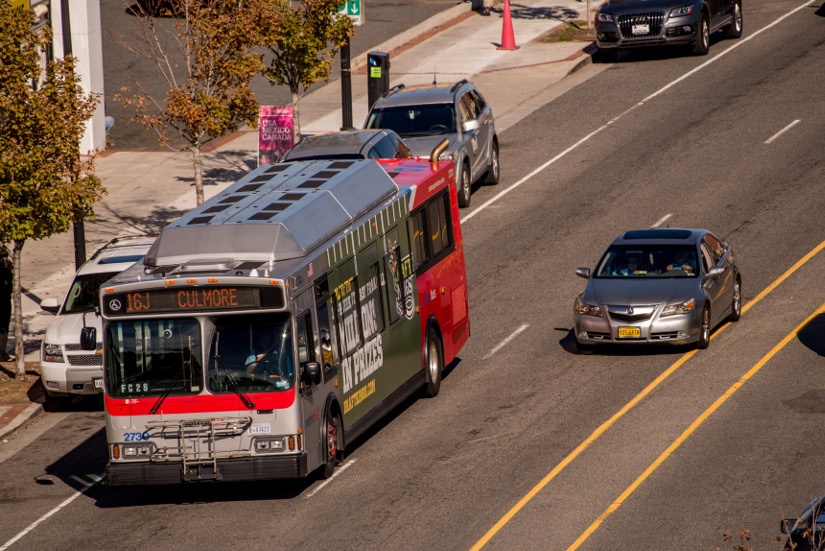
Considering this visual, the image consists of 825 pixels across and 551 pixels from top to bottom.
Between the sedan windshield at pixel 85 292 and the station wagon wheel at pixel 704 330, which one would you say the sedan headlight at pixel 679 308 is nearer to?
the station wagon wheel at pixel 704 330

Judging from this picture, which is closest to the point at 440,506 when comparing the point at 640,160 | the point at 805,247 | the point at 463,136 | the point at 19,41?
the point at 19,41

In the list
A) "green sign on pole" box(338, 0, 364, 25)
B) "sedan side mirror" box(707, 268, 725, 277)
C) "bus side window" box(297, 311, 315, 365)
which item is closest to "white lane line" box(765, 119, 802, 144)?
"green sign on pole" box(338, 0, 364, 25)

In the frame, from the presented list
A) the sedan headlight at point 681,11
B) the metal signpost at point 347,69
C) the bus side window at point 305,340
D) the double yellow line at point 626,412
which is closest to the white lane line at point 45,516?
the bus side window at point 305,340

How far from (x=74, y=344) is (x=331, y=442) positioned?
Answer: 580cm

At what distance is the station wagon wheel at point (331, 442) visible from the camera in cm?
1709

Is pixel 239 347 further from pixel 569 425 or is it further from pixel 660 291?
pixel 660 291

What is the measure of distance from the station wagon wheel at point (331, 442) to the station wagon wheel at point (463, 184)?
1274 centimetres

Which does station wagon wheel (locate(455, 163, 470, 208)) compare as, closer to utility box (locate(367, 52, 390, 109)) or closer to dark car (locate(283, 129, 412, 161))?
dark car (locate(283, 129, 412, 161))

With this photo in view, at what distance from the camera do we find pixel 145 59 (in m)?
43.2

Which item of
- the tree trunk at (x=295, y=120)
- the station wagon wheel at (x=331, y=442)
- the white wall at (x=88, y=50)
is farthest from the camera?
the white wall at (x=88, y=50)

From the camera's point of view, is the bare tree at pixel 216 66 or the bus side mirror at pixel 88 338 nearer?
the bus side mirror at pixel 88 338

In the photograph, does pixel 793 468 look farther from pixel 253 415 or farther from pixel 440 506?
pixel 253 415

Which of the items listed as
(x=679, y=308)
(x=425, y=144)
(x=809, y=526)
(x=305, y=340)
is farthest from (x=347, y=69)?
(x=809, y=526)

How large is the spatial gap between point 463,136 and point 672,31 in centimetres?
1133
